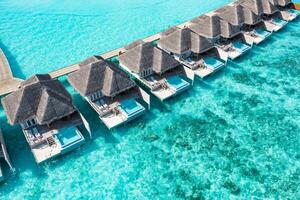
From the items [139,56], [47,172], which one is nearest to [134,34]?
[139,56]

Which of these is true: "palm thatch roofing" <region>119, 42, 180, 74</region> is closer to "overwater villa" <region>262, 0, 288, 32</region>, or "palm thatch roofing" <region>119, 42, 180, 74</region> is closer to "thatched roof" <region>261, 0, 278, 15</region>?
"thatched roof" <region>261, 0, 278, 15</region>

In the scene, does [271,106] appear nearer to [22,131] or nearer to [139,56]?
[139,56]

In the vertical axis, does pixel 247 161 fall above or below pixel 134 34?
below

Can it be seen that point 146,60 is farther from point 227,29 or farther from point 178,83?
point 227,29

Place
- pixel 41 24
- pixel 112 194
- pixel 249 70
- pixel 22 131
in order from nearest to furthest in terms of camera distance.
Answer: pixel 112 194, pixel 22 131, pixel 249 70, pixel 41 24

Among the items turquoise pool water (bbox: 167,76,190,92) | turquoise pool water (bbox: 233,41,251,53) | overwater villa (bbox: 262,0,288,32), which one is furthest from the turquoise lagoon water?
overwater villa (bbox: 262,0,288,32)

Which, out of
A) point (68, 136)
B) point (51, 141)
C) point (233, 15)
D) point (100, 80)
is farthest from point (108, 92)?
point (233, 15)
